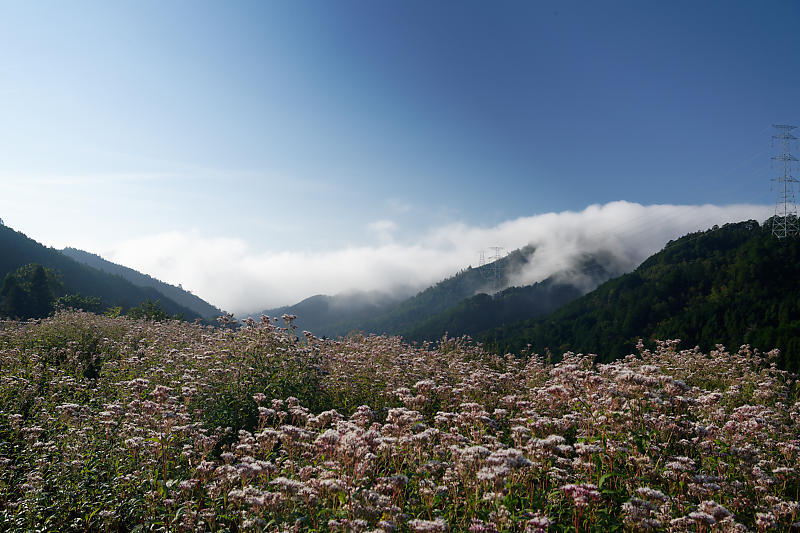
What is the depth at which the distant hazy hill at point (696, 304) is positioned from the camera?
2899 inches

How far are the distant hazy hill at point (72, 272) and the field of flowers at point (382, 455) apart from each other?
128850mm

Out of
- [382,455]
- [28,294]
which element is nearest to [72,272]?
[28,294]

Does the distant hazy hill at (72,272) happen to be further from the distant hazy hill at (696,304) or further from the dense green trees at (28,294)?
the distant hazy hill at (696,304)

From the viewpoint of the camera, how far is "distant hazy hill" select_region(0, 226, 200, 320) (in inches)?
5155

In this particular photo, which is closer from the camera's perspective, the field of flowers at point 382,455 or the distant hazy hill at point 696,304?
the field of flowers at point 382,455

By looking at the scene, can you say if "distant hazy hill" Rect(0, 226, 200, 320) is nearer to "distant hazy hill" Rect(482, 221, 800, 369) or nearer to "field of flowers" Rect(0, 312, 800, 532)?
"distant hazy hill" Rect(482, 221, 800, 369)

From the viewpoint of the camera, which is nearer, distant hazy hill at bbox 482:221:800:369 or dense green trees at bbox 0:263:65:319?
dense green trees at bbox 0:263:65:319

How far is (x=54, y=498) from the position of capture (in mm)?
6066

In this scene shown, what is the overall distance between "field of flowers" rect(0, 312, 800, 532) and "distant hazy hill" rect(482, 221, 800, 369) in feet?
166

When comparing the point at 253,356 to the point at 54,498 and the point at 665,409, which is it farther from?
the point at 665,409

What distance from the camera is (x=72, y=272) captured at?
153 m

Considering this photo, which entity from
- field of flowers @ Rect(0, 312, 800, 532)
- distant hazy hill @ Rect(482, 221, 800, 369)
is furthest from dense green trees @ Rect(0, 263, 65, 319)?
distant hazy hill @ Rect(482, 221, 800, 369)

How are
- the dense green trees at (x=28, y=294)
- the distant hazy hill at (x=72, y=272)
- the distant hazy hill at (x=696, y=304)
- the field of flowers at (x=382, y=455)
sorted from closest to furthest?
the field of flowers at (x=382, y=455) → the dense green trees at (x=28, y=294) → the distant hazy hill at (x=696, y=304) → the distant hazy hill at (x=72, y=272)

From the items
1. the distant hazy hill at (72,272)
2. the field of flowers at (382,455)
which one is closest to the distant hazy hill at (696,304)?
the field of flowers at (382,455)
